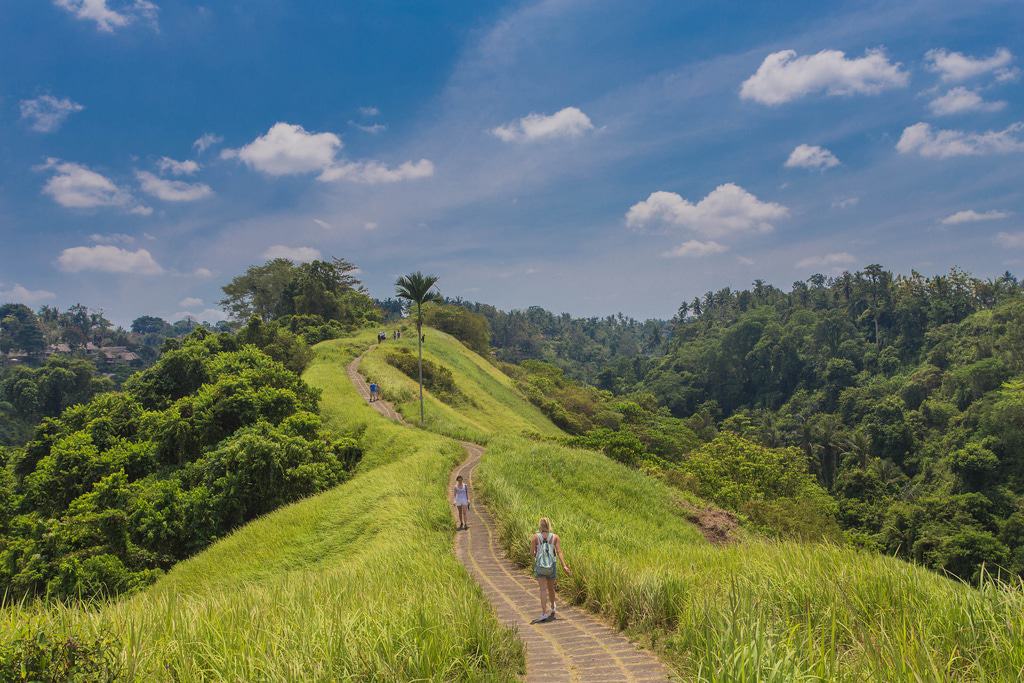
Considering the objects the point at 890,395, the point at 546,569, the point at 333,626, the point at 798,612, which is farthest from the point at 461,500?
the point at 890,395

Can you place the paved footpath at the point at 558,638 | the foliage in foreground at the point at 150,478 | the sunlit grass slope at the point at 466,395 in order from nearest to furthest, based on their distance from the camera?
1. the paved footpath at the point at 558,638
2. the foliage in foreground at the point at 150,478
3. the sunlit grass slope at the point at 466,395

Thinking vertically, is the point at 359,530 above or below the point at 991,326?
below

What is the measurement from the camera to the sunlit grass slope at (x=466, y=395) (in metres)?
31.1

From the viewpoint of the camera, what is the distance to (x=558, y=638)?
730 cm

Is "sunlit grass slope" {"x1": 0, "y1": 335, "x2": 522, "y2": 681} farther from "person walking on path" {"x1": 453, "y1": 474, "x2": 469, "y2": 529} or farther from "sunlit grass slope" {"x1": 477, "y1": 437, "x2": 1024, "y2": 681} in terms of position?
"sunlit grass slope" {"x1": 477, "y1": 437, "x2": 1024, "y2": 681}

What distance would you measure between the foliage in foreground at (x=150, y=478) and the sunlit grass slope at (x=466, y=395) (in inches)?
237

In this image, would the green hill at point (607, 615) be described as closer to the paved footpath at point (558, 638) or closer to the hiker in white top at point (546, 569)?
the paved footpath at point (558, 638)

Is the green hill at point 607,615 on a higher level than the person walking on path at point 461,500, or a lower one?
higher

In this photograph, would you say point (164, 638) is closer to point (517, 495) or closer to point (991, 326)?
point (517, 495)

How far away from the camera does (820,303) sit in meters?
134

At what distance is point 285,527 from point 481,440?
11659 mm

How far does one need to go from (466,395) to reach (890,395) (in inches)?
2616

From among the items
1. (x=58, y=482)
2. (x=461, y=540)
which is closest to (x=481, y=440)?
(x=461, y=540)

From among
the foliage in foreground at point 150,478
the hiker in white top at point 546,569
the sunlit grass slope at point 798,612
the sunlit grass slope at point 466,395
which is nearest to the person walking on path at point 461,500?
the sunlit grass slope at point 798,612
